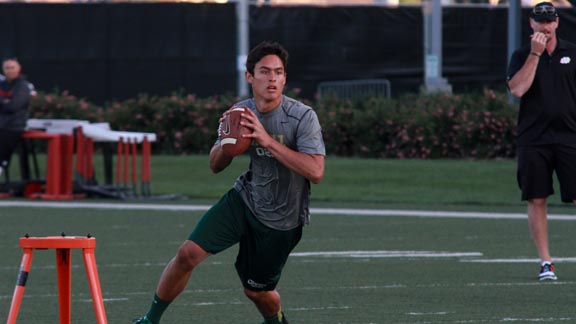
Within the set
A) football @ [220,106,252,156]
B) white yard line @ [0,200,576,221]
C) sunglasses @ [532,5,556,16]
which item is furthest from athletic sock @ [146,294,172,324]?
white yard line @ [0,200,576,221]

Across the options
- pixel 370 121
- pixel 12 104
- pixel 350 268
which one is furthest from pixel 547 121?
pixel 370 121

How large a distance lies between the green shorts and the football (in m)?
0.53

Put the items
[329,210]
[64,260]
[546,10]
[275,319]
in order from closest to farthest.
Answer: [64,260] < [275,319] < [546,10] < [329,210]

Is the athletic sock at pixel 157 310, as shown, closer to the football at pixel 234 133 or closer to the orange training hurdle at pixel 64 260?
the orange training hurdle at pixel 64 260

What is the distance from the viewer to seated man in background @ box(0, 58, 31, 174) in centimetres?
1992

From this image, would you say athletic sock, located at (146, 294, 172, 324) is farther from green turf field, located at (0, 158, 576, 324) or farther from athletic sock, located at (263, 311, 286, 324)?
green turf field, located at (0, 158, 576, 324)

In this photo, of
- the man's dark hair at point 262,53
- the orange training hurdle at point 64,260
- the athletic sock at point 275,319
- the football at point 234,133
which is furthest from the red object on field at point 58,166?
the orange training hurdle at point 64,260

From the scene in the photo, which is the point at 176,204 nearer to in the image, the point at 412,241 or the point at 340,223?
the point at 340,223

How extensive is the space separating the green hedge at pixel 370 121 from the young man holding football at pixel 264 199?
52.6 feet

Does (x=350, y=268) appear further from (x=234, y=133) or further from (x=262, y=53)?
(x=234, y=133)

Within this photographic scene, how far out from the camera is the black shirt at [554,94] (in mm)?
10438

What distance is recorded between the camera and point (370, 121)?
24.4m

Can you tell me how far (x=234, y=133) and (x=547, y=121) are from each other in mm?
4032

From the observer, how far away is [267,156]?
24.5ft
